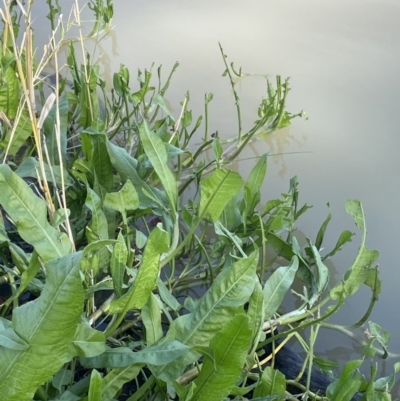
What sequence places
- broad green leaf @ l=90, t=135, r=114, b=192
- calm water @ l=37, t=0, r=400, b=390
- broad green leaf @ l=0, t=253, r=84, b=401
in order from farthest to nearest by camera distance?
1. calm water @ l=37, t=0, r=400, b=390
2. broad green leaf @ l=90, t=135, r=114, b=192
3. broad green leaf @ l=0, t=253, r=84, b=401

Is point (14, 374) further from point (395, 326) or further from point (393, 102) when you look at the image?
point (393, 102)

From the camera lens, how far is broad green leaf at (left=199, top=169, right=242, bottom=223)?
0.33 metres

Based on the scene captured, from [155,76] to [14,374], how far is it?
57cm

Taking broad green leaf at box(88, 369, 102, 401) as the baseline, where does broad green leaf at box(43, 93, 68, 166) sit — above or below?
above

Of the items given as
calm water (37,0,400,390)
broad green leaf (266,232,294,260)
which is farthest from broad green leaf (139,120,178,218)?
calm water (37,0,400,390)

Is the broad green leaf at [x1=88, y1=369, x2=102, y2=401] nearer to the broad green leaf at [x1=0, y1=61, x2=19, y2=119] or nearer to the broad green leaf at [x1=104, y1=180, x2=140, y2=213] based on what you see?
the broad green leaf at [x1=104, y1=180, x2=140, y2=213]

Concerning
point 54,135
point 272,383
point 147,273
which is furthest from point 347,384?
point 54,135

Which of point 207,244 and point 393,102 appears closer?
point 207,244

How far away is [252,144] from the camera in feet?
2.17

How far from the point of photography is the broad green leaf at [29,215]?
29cm

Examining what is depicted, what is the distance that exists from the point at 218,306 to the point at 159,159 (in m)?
0.13

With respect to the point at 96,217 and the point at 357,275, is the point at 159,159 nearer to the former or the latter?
the point at 96,217

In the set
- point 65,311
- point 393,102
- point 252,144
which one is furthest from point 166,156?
point 393,102

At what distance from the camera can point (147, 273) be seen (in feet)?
0.90
